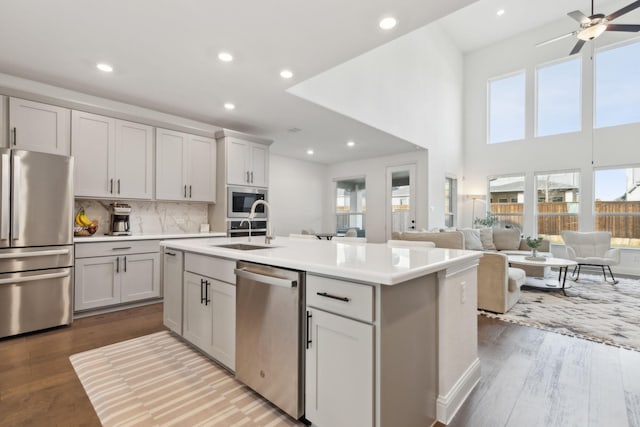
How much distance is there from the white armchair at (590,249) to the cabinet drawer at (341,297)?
229 inches

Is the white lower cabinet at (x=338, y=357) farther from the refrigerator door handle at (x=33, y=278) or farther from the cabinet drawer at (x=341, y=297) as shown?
the refrigerator door handle at (x=33, y=278)

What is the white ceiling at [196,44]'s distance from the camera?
2.10 metres

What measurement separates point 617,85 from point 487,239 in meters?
4.45

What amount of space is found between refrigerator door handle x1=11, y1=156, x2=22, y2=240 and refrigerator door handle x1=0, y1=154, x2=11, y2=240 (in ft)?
0.15

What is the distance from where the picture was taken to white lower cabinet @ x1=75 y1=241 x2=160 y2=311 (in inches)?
128

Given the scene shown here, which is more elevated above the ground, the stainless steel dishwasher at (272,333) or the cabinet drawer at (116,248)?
the cabinet drawer at (116,248)

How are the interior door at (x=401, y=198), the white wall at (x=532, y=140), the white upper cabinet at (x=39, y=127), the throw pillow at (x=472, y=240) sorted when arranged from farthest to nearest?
the interior door at (x=401, y=198)
the white wall at (x=532, y=140)
the throw pillow at (x=472, y=240)
the white upper cabinet at (x=39, y=127)

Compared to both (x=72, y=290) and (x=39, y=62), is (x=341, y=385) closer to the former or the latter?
(x=72, y=290)

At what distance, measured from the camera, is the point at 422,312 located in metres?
1.53

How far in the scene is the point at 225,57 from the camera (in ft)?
9.07

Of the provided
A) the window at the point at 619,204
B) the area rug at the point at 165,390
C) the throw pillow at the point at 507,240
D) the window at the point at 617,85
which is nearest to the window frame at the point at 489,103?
the window at the point at 617,85

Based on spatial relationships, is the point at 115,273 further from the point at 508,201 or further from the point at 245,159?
the point at 508,201

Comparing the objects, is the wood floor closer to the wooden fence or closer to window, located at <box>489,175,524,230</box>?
the wooden fence

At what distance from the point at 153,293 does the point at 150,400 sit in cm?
224
